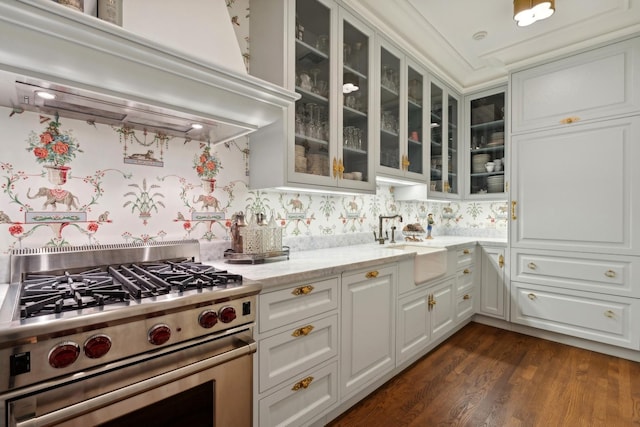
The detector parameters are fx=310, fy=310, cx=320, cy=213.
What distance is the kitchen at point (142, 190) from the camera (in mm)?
1180

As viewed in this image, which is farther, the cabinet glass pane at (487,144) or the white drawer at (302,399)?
the cabinet glass pane at (487,144)

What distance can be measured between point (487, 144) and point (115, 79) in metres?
3.34

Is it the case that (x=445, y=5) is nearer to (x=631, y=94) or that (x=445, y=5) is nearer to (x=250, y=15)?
(x=250, y=15)

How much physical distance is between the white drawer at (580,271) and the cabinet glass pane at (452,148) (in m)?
0.88

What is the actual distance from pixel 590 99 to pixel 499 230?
143 centimetres

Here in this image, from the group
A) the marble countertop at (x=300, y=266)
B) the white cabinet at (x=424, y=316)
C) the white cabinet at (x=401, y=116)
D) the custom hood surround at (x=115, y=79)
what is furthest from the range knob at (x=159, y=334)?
the white cabinet at (x=401, y=116)

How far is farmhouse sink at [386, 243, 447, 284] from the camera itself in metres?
2.14

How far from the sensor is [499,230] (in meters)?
3.39

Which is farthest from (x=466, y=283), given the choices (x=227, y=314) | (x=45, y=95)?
(x=45, y=95)

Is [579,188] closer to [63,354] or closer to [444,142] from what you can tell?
[444,142]

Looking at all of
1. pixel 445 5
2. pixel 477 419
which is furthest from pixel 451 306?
pixel 445 5

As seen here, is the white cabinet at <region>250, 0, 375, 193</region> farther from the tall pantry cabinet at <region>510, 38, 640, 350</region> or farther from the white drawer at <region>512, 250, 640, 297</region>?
the white drawer at <region>512, 250, 640, 297</region>

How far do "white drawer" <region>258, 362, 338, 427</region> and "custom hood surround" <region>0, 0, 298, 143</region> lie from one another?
1204 millimetres

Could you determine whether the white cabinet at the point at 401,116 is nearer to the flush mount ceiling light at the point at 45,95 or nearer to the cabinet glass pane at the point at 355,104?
the cabinet glass pane at the point at 355,104
